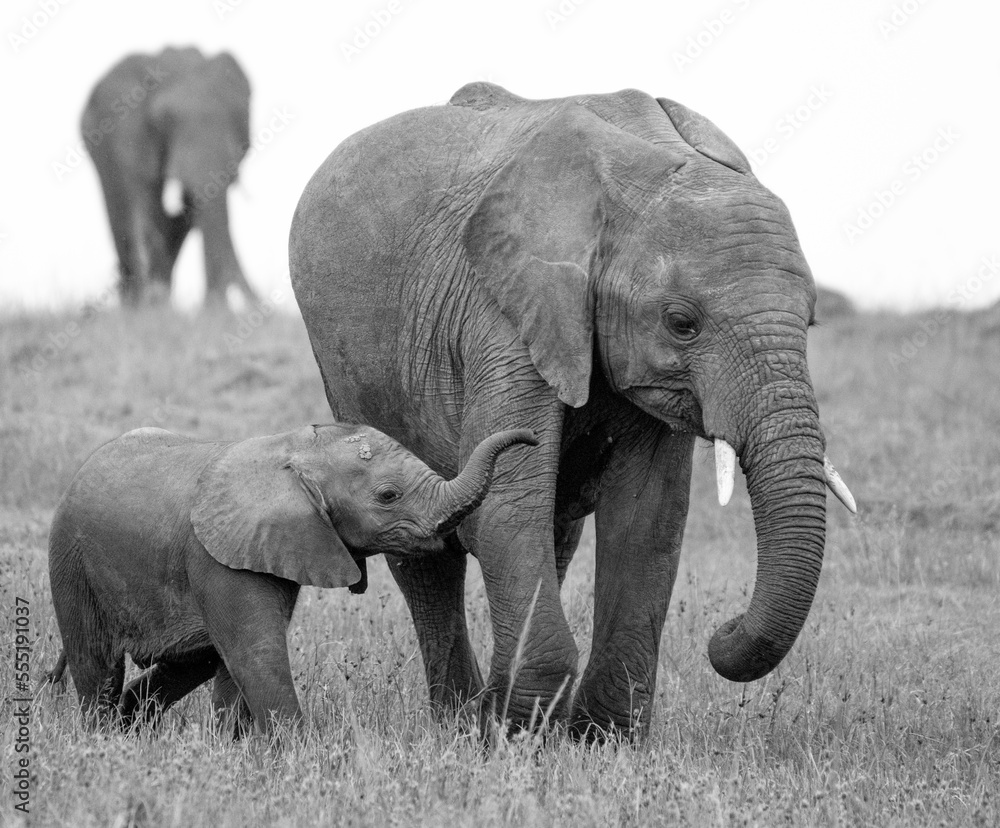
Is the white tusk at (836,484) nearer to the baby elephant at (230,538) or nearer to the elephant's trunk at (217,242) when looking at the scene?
the baby elephant at (230,538)

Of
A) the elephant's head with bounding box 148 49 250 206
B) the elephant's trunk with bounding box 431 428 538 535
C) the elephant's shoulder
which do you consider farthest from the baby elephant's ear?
the elephant's head with bounding box 148 49 250 206

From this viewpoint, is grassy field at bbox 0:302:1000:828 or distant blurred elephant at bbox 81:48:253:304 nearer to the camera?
grassy field at bbox 0:302:1000:828

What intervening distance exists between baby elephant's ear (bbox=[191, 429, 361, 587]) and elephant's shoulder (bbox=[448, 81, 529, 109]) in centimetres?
178

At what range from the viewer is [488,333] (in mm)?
6348

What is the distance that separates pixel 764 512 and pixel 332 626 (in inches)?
124

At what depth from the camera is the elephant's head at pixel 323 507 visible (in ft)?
19.9

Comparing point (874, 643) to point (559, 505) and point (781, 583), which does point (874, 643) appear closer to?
point (559, 505)

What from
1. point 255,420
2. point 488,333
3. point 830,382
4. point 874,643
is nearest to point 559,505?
point 488,333

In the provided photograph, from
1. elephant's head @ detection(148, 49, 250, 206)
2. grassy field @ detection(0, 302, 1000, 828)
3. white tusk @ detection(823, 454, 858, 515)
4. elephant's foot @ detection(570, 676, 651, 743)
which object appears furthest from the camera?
elephant's head @ detection(148, 49, 250, 206)

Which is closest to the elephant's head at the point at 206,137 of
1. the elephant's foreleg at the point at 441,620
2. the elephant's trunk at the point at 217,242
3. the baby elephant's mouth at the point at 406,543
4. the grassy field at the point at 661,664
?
the elephant's trunk at the point at 217,242

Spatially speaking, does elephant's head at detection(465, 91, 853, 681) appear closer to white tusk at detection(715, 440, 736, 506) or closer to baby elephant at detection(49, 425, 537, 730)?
white tusk at detection(715, 440, 736, 506)

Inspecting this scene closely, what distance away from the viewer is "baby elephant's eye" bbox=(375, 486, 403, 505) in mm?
6078

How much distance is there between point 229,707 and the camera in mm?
6691

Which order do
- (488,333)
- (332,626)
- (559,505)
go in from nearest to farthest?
(488,333)
(559,505)
(332,626)
